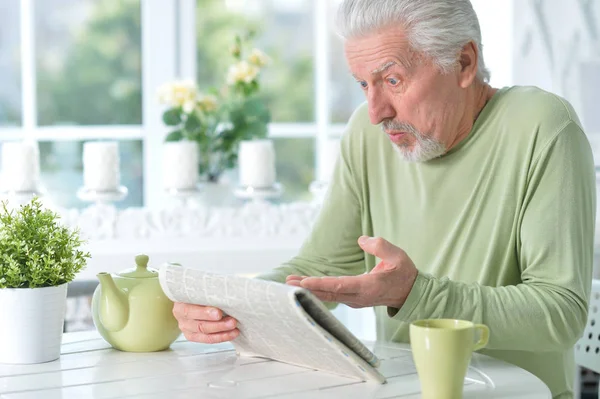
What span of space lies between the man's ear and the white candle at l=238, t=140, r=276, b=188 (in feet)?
4.20

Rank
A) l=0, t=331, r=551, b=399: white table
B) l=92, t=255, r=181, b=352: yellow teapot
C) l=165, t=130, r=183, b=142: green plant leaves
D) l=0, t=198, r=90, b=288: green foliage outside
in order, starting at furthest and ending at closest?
l=165, t=130, r=183, b=142: green plant leaves < l=92, t=255, r=181, b=352: yellow teapot < l=0, t=198, r=90, b=288: green foliage outside < l=0, t=331, r=551, b=399: white table

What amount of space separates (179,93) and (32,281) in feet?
5.37

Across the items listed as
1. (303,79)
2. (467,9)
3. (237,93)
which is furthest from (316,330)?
(303,79)

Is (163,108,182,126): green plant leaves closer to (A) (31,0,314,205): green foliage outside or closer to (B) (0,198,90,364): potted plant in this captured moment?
(A) (31,0,314,205): green foliage outside

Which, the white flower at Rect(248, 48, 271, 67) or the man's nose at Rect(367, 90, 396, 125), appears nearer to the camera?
the man's nose at Rect(367, 90, 396, 125)

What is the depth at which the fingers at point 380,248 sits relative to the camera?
1312 millimetres

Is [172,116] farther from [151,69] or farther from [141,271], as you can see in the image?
[141,271]

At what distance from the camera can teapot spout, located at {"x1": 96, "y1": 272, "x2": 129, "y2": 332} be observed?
1.49 m

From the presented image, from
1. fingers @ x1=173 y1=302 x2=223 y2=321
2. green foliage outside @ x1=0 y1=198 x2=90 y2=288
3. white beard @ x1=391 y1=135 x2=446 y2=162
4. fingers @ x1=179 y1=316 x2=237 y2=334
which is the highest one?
white beard @ x1=391 y1=135 x2=446 y2=162

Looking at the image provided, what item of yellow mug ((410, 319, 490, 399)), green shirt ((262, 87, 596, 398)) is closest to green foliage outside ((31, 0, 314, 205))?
green shirt ((262, 87, 596, 398))

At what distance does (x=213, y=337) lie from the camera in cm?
144

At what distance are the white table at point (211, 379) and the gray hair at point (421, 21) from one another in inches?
20.6

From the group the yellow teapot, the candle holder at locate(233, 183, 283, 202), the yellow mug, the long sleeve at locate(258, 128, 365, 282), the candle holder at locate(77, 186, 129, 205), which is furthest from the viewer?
the candle holder at locate(233, 183, 283, 202)

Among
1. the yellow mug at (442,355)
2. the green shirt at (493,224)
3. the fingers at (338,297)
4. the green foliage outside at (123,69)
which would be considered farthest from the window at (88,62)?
the yellow mug at (442,355)
